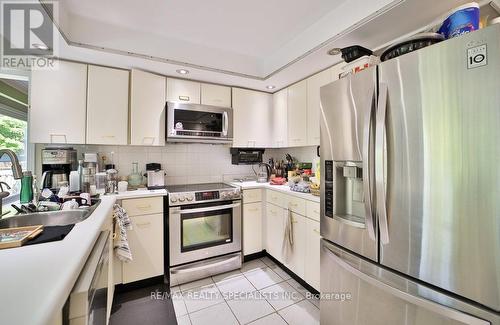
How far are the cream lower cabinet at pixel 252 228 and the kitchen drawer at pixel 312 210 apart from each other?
0.77 m

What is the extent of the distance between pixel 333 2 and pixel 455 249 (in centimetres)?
169

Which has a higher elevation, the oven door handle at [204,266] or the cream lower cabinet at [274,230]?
the cream lower cabinet at [274,230]

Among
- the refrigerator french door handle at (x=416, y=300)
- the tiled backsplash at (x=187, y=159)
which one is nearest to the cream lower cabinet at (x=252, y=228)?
the tiled backsplash at (x=187, y=159)

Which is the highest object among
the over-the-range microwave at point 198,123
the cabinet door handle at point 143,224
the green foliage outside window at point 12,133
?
the over-the-range microwave at point 198,123

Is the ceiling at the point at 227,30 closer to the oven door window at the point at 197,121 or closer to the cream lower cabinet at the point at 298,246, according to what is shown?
the oven door window at the point at 197,121

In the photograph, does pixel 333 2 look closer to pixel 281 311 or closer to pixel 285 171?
pixel 285 171

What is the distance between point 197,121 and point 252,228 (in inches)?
55.2

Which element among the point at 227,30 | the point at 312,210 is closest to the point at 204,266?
the point at 312,210

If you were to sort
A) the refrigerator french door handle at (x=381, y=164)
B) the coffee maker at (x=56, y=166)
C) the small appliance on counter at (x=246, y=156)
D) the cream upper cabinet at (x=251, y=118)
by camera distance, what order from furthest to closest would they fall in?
the small appliance on counter at (x=246, y=156)
the cream upper cabinet at (x=251, y=118)
the coffee maker at (x=56, y=166)
the refrigerator french door handle at (x=381, y=164)

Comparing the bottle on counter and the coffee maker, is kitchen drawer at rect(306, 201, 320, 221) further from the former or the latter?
the coffee maker

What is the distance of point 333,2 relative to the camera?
5.16 feet

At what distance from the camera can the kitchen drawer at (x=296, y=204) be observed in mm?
1997

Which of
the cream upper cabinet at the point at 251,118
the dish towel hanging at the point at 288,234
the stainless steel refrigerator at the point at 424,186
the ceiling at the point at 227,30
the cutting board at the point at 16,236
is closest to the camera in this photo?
the stainless steel refrigerator at the point at 424,186

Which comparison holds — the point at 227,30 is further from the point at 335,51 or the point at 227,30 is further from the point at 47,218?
the point at 47,218
